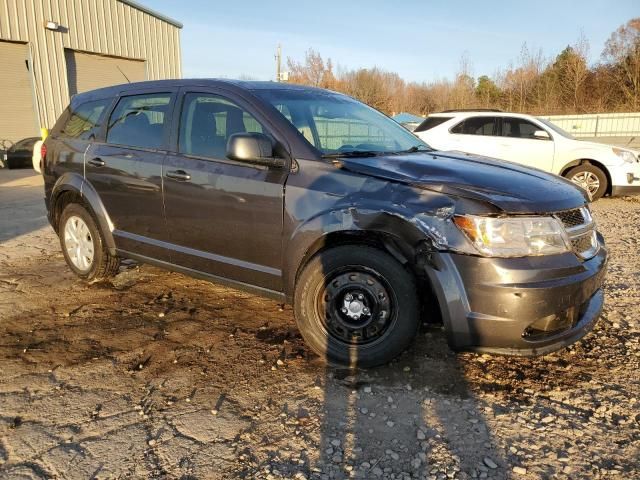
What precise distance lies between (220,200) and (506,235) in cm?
188

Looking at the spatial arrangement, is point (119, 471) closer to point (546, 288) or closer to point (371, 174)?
point (371, 174)

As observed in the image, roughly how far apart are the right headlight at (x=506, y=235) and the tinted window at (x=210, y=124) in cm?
161

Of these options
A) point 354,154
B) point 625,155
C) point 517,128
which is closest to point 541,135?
point 517,128

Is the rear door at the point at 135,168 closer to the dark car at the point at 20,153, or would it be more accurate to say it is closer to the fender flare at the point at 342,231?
the fender flare at the point at 342,231

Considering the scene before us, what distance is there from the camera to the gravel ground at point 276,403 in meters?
2.26

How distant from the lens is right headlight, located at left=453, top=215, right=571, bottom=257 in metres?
2.62

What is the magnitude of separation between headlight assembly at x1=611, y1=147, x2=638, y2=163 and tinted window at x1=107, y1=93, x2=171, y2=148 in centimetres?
828

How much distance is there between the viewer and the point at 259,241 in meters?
3.31

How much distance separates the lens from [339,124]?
3.80 meters

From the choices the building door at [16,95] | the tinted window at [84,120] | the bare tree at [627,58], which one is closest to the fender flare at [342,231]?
the tinted window at [84,120]

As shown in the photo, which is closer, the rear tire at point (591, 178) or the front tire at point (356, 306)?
the front tire at point (356, 306)

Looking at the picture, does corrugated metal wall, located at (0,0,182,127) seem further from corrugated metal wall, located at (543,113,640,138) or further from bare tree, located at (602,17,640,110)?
bare tree, located at (602,17,640,110)

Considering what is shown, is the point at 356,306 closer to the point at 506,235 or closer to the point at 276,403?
the point at 276,403

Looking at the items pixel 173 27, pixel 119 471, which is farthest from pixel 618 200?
pixel 173 27
